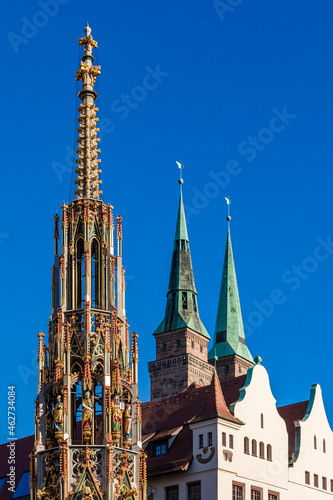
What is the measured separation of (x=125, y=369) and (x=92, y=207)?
5985 millimetres

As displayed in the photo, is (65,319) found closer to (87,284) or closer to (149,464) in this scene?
(87,284)

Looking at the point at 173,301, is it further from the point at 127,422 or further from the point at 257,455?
the point at 127,422

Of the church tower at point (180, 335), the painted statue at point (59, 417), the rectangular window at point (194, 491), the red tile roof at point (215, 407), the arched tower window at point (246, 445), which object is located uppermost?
the church tower at point (180, 335)

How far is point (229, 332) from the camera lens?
94250mm

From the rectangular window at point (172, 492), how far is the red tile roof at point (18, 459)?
889cm

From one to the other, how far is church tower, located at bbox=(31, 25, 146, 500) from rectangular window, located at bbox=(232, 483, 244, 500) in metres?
9.32

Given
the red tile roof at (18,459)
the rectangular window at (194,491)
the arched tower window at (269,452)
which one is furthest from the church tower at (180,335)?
the rectangular window at (194,491)

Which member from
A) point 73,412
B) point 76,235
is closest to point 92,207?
point 76,235

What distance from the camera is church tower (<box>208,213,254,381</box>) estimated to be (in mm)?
91750

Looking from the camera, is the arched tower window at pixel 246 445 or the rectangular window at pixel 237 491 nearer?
the rectangular window at pixel 237 491

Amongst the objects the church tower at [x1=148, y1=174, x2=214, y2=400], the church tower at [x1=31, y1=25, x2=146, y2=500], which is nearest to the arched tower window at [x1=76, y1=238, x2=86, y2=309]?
the church tower at [x1=31, y1=25, x2=146, y2=500]

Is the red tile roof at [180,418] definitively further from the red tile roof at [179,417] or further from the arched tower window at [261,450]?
the arched tower window at [261,450]

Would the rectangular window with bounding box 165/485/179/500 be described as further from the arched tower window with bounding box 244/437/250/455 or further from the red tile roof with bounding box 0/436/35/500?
the red tile roof with bounding box 0/436/35/500

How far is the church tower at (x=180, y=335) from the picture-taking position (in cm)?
9156
